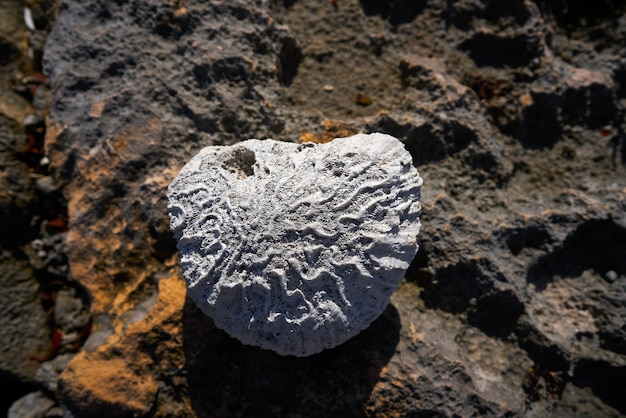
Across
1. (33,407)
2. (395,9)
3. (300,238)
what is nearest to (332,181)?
(300,238)

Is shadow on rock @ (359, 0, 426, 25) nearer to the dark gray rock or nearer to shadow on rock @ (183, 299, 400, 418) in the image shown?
shadow on rock @ (183, 299, 400, 418)

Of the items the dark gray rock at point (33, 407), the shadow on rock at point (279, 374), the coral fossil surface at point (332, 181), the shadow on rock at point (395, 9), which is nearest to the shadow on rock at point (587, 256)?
the coral fossil surface at point (332, 181)

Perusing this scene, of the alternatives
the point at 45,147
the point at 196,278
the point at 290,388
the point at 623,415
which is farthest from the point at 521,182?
the point at 45,147

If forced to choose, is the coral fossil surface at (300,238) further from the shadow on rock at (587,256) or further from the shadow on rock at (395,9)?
the shadow on rock at (395,9)


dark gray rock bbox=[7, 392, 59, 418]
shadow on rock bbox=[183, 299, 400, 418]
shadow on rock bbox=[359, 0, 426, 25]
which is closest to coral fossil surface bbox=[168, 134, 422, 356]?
shadow on rock bbox=[183, 299, 400, 418]

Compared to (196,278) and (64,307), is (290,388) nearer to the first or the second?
(196,278)

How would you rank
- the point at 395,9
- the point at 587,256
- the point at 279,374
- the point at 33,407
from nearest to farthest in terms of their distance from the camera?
the point at 279,374 → the point at 587,256 → the point at 33,407 → the point at 395,9

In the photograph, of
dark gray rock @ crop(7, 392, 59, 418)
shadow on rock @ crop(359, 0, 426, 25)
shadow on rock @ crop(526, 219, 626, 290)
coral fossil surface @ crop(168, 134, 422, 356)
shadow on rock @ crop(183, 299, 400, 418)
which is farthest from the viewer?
shadow on rock @ crop(359, 0, 426, 25)

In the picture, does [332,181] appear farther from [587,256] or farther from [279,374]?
[587,256]
